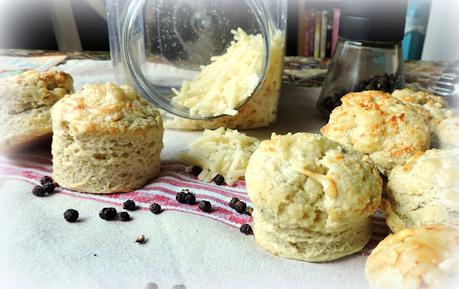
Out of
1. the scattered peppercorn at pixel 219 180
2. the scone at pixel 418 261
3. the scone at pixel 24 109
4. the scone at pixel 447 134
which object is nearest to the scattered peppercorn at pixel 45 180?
the scone at pixel 24 109

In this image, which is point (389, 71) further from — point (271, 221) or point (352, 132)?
point (271, 221)

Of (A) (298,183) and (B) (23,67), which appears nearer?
(A) (298,183)

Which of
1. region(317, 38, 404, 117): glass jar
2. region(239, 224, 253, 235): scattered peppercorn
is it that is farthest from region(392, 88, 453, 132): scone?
region(239, 224, 253, 235): scattered peppercorn

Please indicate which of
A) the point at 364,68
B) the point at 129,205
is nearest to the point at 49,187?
the point at 129,205

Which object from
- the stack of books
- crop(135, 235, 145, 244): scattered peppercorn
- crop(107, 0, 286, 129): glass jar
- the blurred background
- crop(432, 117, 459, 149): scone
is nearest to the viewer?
crop(135, 235, 145, 244): scattered peppercorn

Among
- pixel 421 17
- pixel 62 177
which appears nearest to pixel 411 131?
pixel 62 177

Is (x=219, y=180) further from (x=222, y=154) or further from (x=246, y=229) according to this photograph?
(x=246, y=229)

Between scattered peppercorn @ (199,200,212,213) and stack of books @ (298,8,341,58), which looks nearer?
scattered peppercorn @ (199,200,212,213)

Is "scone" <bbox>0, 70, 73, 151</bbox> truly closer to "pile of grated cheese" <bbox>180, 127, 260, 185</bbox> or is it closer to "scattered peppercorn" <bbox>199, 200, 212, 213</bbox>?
"pile of grated cheese" <bbox>180, 127, 260, 185</bbox>

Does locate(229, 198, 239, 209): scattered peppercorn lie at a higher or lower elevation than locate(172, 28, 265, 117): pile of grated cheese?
lower
